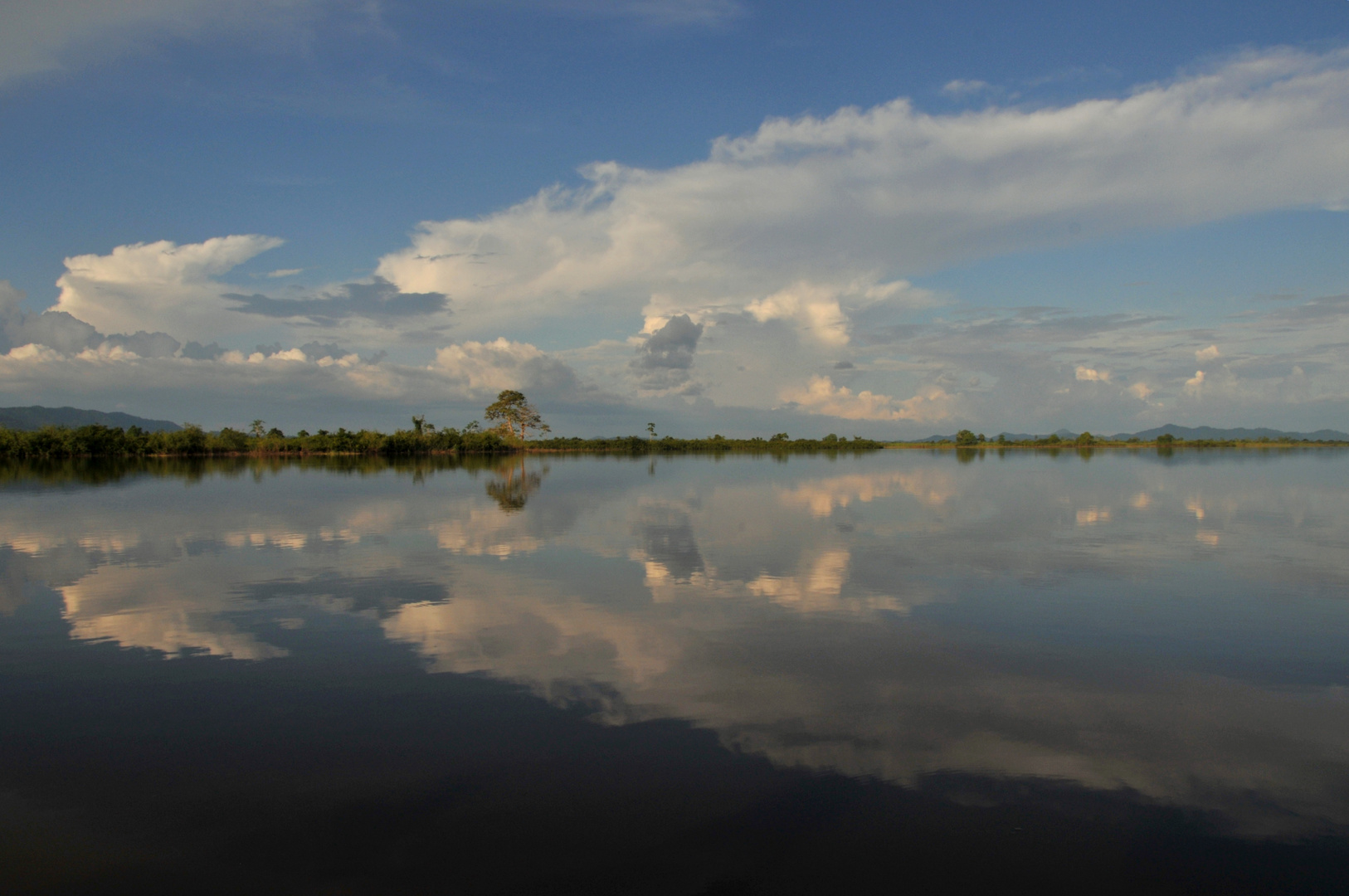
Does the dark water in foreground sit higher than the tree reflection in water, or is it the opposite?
the tree reflection in water

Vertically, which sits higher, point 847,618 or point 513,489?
point 513,489

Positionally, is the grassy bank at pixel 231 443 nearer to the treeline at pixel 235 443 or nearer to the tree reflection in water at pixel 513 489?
the treeline at pixel 235 443

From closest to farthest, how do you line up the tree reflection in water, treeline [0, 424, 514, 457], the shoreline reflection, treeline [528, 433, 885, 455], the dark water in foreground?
the dark water in foreground, the shoreline reflection, the tree reflection in water, treeline [0, 424, 514, 457], treeline [528, 433, 885, 455]

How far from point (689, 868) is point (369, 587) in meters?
9.04

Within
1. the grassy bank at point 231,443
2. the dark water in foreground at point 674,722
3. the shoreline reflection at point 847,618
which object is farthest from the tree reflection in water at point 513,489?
the grassy bank at point 231,443

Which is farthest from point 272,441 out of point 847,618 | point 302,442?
point 847,618

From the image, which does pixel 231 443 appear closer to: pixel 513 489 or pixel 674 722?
pixel 513 489

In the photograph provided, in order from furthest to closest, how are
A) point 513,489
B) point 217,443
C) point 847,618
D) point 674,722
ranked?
point 217,443 → point 513,489 → point 847,618 → point 674,722

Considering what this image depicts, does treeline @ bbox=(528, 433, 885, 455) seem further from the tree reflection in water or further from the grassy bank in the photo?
the tree reflection in water

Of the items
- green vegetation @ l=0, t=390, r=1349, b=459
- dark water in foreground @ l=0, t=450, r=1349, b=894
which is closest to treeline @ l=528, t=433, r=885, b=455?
green vegetation @ l=0, t=390, r=1349, b=459

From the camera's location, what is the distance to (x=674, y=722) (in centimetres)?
629

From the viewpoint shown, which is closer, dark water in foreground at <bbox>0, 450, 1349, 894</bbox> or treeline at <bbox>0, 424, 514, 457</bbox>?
dark water in foreground at <bbox>0, 450, 1349, 894</bbox>

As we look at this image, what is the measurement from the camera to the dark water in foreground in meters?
4.39

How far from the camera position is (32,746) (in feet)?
19.2
